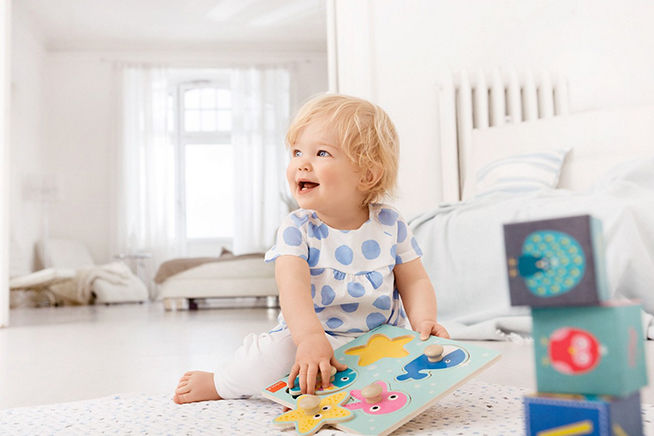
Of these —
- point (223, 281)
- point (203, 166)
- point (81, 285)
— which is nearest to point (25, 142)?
point (81, 285)

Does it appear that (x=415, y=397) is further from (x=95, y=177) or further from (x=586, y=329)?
(x=95, y=177)

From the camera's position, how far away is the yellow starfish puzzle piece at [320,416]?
2.45ft

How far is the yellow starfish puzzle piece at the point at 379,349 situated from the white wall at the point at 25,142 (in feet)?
14.9

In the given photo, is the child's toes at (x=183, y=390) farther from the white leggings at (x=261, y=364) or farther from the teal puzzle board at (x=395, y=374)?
the teal puzzle board at (x=395, y=374)

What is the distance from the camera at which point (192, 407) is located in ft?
3.12

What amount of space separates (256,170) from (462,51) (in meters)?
3.11

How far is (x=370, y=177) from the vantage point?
1027 millimetres

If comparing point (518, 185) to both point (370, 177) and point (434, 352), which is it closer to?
point (370, 177)

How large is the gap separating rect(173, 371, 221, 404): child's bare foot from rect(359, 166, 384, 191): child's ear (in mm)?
390

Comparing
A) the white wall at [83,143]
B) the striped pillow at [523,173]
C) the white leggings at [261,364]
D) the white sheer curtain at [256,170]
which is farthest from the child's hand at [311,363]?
the white wall at [83,143]

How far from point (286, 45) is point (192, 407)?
5896mm

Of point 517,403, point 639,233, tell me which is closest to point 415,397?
point 517,403

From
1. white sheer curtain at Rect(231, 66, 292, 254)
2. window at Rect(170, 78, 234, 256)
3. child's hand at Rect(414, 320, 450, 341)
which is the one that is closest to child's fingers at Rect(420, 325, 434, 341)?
child's hand at Rect(414, 320, 450, 341)

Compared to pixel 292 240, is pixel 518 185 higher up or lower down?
higher up
